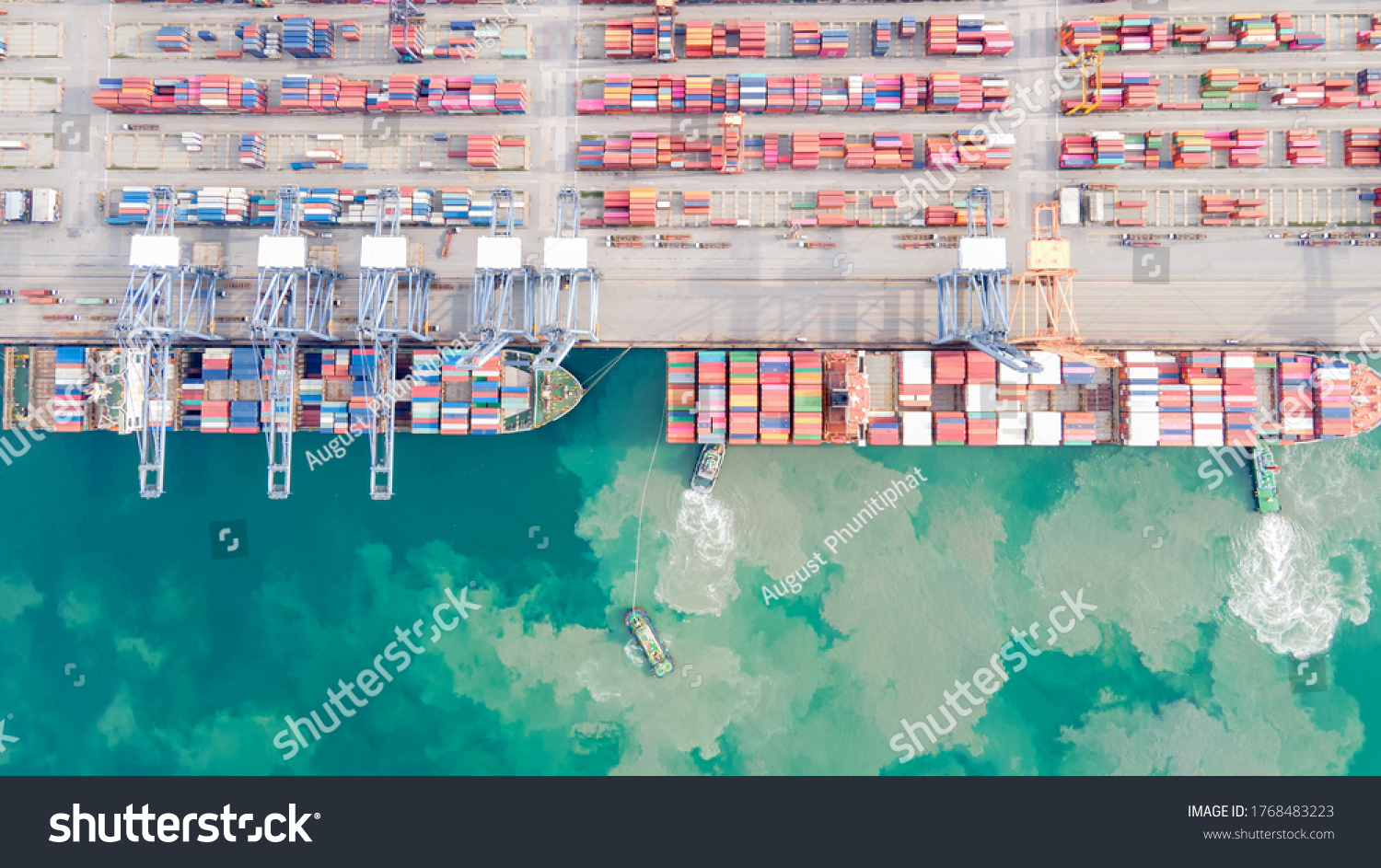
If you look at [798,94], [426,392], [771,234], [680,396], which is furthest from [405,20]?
[680,396]

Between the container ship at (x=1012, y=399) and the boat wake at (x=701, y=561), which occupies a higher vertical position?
the container ship at (x=1012, y=399)

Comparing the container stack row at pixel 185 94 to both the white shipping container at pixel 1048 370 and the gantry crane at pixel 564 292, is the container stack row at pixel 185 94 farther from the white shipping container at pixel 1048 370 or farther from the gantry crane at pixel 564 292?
the white shipping container at pixel 1048 370

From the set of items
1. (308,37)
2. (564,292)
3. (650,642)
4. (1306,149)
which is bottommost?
(650,642)

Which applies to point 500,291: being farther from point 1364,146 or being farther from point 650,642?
point 1364,146

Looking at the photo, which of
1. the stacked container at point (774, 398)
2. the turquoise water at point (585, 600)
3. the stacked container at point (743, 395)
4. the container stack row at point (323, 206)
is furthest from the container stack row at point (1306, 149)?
the container stack row at point (323, 206)

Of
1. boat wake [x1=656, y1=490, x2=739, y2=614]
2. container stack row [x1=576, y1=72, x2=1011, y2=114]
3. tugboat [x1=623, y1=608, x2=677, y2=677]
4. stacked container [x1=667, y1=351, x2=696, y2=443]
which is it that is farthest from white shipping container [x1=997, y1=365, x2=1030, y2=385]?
Answer: tugboat [x1=623, y1=608, x2=677, y2=677]

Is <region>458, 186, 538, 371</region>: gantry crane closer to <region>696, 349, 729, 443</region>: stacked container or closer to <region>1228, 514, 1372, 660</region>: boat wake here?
<region>696, 349, 729, 443</region>: stacked container
